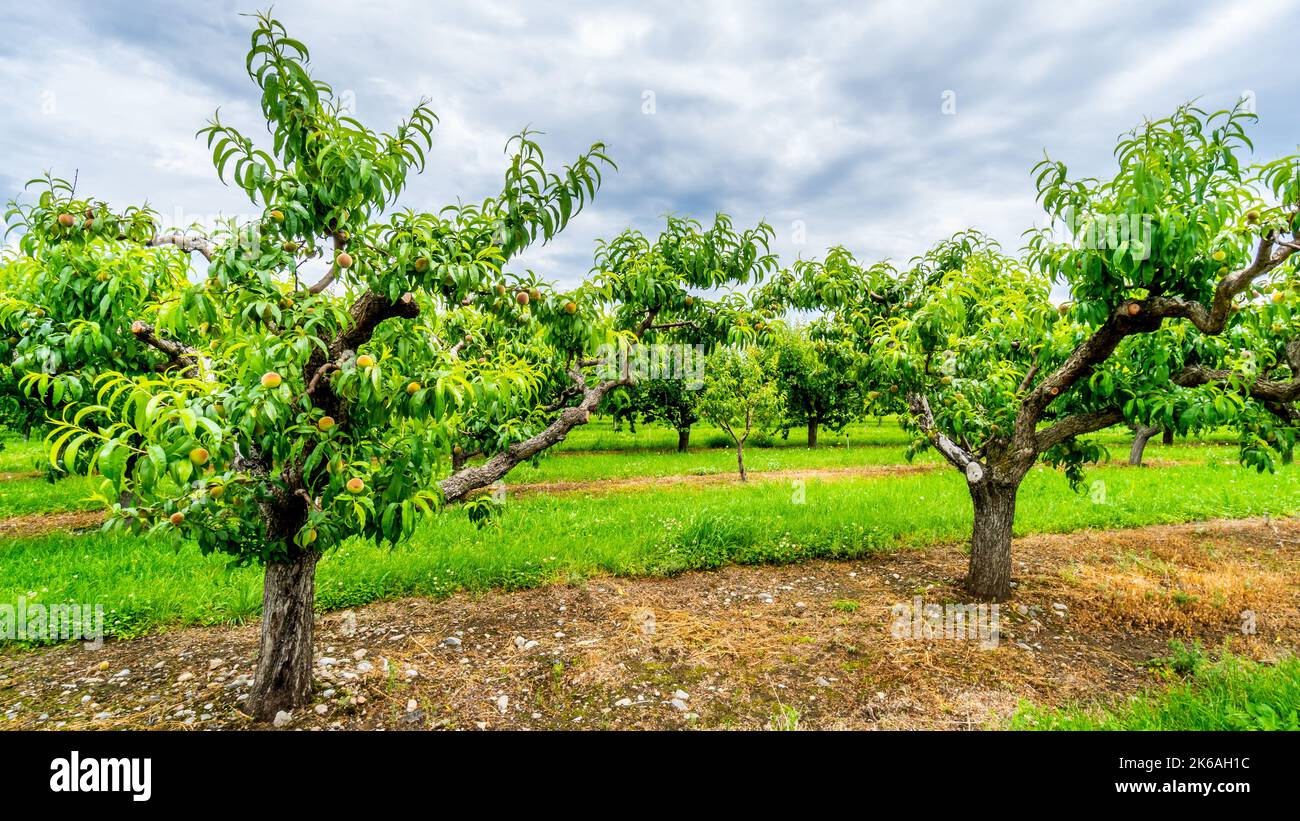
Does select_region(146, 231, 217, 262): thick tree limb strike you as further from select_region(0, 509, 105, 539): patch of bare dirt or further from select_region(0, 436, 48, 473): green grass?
select_region(0, 436, 48, 473): green grass

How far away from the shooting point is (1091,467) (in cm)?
1914

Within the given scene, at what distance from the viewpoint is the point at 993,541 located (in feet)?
24.0

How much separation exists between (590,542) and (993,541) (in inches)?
230

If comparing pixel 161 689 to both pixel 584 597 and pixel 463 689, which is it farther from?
pixel 584 597

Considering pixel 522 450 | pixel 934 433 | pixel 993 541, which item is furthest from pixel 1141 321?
pixel 522 450

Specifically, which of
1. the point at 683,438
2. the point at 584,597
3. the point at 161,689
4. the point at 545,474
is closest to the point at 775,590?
the point at 584,597

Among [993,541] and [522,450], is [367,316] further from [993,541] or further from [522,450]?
[993,541]

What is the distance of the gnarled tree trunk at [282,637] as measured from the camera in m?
4.64

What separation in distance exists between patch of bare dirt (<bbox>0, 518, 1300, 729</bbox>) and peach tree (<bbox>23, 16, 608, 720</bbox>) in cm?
105

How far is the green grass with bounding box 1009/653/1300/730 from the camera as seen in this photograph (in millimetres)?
3895

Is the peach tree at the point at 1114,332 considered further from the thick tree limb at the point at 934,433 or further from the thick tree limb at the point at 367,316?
the thick tree limb at the point at 367,316

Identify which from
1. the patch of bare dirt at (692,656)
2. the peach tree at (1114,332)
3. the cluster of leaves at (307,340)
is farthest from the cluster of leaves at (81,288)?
the peach tree at (1114,332)

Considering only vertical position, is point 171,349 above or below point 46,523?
above
